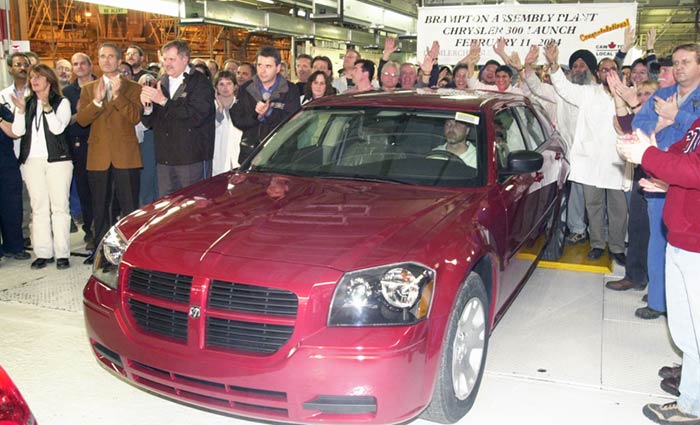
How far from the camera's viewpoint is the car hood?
9.25ft

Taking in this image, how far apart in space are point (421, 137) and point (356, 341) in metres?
1.75

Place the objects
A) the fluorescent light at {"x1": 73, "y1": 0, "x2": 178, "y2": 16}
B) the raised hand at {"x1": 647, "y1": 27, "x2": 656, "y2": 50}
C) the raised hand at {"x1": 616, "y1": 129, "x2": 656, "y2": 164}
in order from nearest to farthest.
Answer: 1. the raised hand at {"x1": 616, "y1": 129, "x2": 656, "y2": 164}
2. the raised hand at {"x1": 647, "y1": 27, "x2": 656, "y2": 50}
3. the fluorescent light at {"x1": 73, "y1": 0, "x2": 178, "y2": 16}

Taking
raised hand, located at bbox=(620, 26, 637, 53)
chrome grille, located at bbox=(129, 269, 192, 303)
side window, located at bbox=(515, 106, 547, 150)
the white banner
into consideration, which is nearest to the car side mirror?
side window, located at bbox=(515, 106, 547, 150)

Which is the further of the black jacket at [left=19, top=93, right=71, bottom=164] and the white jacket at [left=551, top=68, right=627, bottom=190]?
the white jacket at [left=551, top=68, right=627, bottom=190]

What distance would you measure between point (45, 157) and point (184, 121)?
1281mm

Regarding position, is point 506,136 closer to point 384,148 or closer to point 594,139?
point 384,148

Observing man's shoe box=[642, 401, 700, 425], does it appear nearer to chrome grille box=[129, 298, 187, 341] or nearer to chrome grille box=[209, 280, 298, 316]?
chrome grille box=[209, 280, 298, 316]

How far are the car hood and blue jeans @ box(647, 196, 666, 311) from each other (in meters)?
1.54

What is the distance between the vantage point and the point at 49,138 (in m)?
5.58

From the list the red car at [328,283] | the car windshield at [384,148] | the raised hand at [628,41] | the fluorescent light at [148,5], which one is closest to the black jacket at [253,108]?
the car windshield at [384,148]

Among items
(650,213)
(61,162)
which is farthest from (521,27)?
(61,162)

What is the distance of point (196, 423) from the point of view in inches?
128

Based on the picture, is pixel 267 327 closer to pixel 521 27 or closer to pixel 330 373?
pixel 330 373

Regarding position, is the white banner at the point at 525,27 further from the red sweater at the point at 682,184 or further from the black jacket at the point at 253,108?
the red sweater at the point at 682,184
